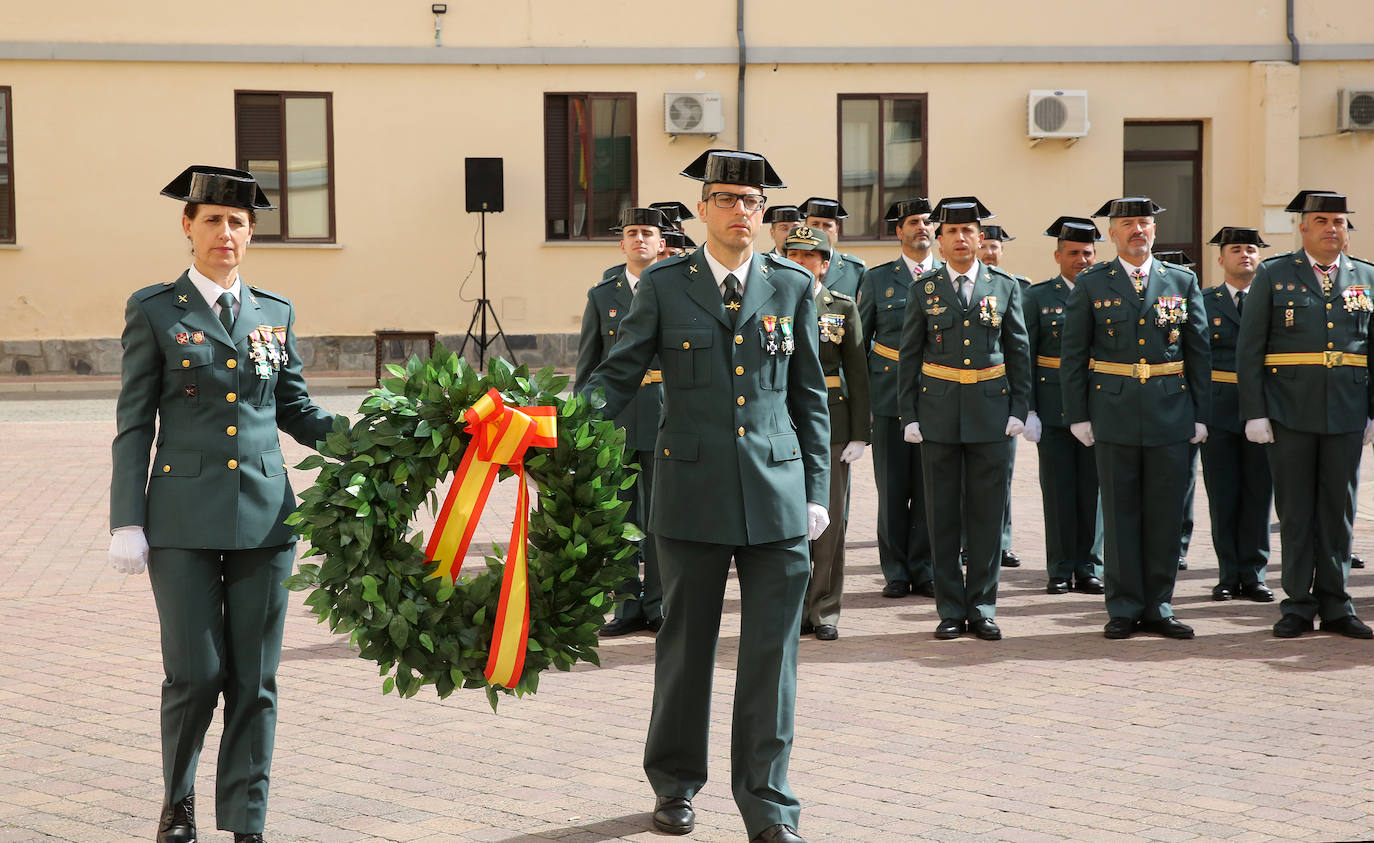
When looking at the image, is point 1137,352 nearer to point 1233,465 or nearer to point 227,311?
point 1233,465

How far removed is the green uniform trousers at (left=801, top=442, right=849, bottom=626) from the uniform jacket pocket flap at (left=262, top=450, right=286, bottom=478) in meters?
3.65

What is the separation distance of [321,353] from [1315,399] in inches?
638

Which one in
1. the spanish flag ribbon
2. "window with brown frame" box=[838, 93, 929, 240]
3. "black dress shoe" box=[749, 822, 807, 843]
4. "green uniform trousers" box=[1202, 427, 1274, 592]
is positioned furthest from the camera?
"window with brown frame" box=[838, 93, 929, 240]

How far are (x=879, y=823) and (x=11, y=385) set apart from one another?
61.1 feet

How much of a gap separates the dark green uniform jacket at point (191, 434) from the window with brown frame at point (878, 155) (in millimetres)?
18354

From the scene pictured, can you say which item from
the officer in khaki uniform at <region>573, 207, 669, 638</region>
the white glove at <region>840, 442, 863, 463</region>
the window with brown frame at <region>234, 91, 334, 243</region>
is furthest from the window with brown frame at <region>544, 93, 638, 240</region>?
the white glove at <region>840, 442, 863, 463</region>

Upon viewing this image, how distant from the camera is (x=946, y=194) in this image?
22219mm

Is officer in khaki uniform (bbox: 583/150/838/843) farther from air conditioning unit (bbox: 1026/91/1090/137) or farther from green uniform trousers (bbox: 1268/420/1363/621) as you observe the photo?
air conditioning unit (bbox: 1026/91/1090/137)

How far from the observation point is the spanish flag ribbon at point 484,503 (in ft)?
14.9

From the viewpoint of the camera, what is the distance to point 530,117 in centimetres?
2192

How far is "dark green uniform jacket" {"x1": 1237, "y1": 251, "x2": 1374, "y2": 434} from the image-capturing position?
25.9 ft

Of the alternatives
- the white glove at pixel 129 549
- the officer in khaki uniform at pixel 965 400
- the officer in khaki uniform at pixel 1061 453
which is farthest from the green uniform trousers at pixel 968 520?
the white glove at pixel 129 549

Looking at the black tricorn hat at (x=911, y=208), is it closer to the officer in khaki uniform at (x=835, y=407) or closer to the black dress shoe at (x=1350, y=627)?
the officer in khaki uniform at (x=835, y=407)

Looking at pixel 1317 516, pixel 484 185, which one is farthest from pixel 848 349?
pixel 484 185
